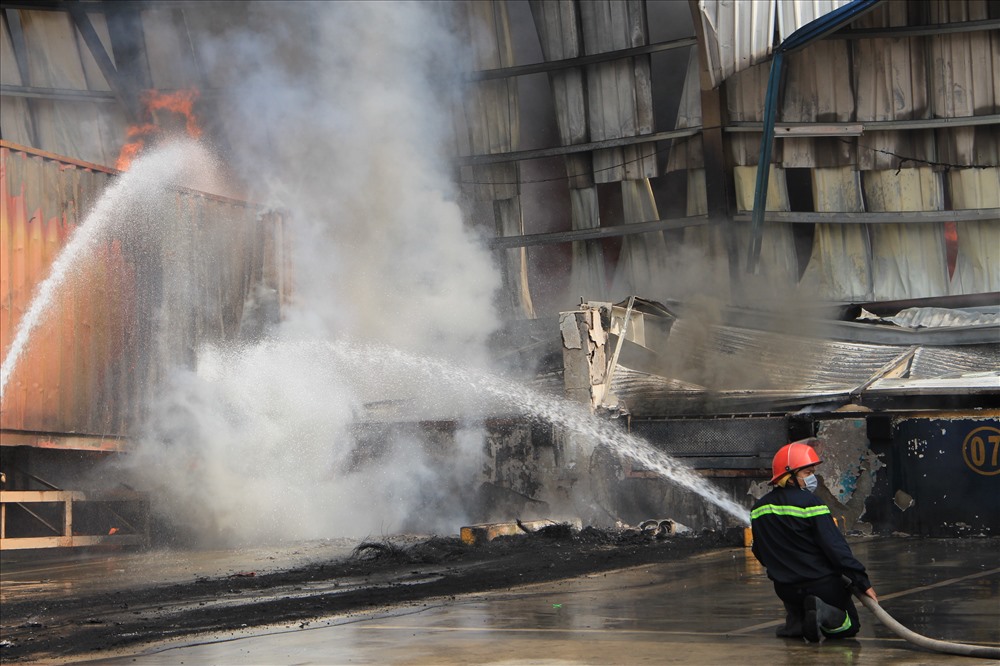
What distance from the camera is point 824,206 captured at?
61.4 feet

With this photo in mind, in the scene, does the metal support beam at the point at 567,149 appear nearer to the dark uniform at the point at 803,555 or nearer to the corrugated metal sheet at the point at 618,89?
the corrugated metal sheet at the point at 618,89

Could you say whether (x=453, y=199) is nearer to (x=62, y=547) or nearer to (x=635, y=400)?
(x=635, y=400)

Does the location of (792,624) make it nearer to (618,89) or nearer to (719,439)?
(719,439)

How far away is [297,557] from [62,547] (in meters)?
3.14

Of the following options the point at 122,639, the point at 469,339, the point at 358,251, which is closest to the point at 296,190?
the point at 358,251

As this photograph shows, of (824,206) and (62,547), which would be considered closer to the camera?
(62,547)

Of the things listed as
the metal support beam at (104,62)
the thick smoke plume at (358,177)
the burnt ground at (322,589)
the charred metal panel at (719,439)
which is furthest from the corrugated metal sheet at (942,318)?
the metal support beam at (104,62)

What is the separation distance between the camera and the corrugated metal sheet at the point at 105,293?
41.9 ft

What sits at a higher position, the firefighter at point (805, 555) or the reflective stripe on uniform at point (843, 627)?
the firefighter at point (805, 555)

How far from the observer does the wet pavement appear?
5.30 m

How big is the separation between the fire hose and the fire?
1707 centimetres

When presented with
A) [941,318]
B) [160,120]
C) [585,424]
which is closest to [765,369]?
[585,424]

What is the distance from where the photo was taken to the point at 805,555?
553cm

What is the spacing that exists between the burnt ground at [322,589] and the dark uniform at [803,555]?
9.69ft
